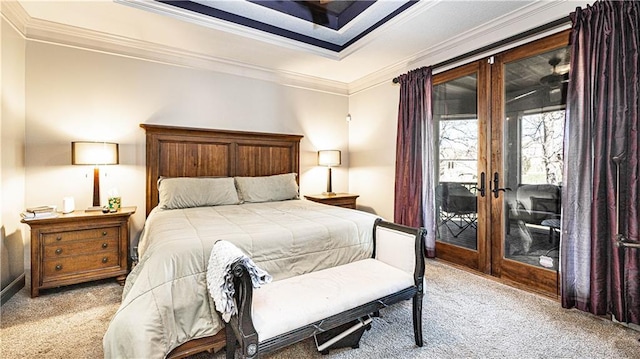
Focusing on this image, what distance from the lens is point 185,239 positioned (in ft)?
5.81

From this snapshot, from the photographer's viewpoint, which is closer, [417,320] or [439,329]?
[417,320]

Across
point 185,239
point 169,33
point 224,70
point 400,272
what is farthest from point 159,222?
point 224,70

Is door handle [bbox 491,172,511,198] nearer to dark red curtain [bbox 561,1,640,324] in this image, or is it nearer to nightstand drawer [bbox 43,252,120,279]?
dark red curtain [bbox 561,1,640,324]

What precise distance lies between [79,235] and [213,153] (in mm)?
1674

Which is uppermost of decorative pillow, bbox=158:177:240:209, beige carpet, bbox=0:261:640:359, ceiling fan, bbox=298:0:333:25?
ceiling fan, bbox=298:0:333:25

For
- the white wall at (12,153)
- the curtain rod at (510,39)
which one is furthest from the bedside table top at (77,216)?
the curtain rod at (510,39)

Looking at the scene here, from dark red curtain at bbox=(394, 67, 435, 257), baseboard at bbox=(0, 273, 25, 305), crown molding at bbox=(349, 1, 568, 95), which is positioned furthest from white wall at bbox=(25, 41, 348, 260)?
dark red curtain at bbox=(394, 67, 435, 257)

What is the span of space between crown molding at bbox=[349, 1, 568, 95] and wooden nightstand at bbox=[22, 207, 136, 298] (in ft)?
12.6

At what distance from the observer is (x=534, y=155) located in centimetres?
275

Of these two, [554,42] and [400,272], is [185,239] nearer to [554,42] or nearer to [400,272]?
[400,272]

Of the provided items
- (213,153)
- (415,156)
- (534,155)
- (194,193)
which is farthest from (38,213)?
(534,155)

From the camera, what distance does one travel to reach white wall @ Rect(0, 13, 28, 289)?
248 cm

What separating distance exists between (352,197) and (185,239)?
3.11 meters

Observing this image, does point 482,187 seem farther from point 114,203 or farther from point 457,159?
point 114,203
